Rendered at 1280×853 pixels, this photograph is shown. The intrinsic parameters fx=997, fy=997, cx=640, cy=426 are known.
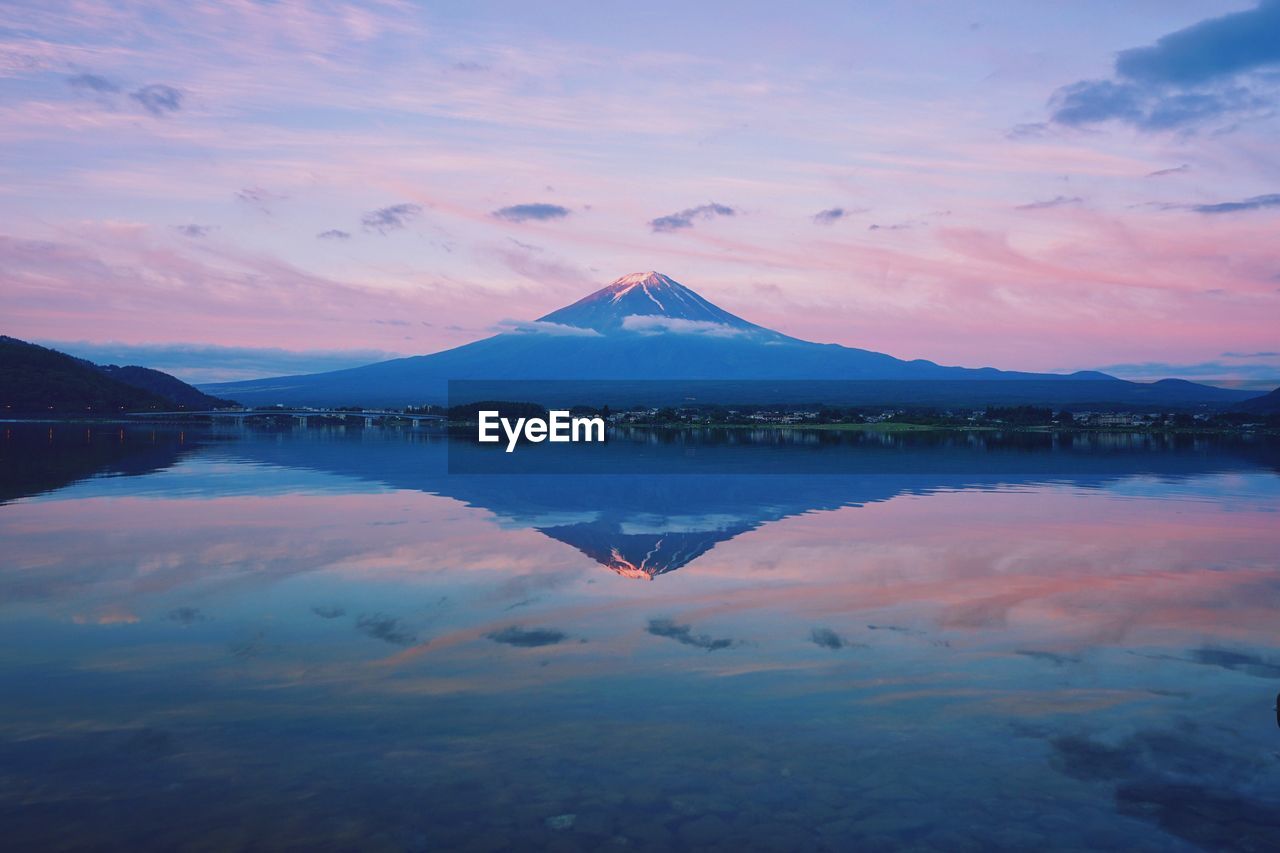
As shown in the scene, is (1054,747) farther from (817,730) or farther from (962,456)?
(962,456)

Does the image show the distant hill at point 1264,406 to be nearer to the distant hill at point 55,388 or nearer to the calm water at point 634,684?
the calm water at point 634,684

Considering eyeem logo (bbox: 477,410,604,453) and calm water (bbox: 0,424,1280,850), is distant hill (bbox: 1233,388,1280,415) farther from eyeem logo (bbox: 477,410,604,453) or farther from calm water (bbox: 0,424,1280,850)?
calm water (bbox: 0,424,1280,850)

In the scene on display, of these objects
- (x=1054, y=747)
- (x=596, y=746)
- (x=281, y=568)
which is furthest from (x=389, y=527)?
(x=1054, y=747)

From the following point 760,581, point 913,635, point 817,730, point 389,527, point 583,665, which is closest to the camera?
point 817,730

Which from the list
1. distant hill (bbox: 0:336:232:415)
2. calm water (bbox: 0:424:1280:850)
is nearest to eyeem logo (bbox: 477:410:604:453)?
calm water (bbox: 0:424:1280:850)


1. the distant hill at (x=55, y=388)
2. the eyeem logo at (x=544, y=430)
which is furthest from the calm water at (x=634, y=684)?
the distant hill at (x=55, y=388)

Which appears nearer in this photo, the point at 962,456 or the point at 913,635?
the point at 913,635

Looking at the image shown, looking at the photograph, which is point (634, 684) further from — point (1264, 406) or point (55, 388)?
point (1264, 406)

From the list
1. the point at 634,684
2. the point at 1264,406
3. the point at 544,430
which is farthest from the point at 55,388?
the point at 1264,406
